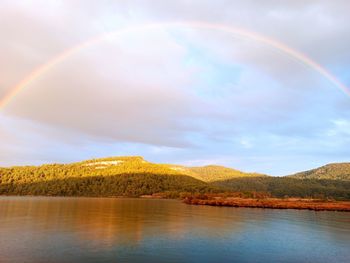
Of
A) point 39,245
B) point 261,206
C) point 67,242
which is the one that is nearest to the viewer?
point 39,245

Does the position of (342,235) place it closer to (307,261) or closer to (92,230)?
(307,261)

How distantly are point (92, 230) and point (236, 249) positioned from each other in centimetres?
3320

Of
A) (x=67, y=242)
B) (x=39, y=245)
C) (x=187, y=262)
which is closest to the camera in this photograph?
(x=187, y=262)

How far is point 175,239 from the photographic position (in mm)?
61531

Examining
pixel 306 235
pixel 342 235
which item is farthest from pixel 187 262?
pixel 342 235

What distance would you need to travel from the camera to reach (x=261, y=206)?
169 meters

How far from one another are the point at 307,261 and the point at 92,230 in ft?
147

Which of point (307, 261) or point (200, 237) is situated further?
point (200, 237)

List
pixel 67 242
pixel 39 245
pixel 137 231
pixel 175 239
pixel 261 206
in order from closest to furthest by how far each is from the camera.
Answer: pixel 39 245 < pixel 67 242 < pixel 175 239 < pixel 137 231 < pixel 261 206

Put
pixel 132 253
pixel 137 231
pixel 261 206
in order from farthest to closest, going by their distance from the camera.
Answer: pixel 261 206
pixel 137 231
pixel 132 253

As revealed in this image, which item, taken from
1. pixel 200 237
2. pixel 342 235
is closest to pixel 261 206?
pixel 342 235

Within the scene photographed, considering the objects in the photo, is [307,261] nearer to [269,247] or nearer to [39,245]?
[269,247]

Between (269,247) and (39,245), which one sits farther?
(269,247)

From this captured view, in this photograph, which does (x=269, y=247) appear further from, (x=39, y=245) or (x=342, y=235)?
(x=39, y=245)
